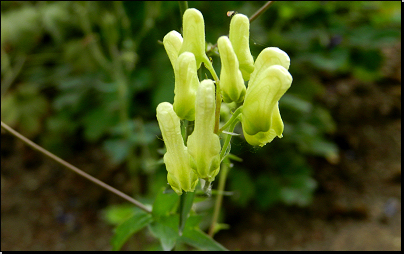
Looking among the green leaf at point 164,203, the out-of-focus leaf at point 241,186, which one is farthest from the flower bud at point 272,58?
the out-of-focus leaf at point 241,186

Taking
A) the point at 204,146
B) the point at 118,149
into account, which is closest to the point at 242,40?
the point at 204,146

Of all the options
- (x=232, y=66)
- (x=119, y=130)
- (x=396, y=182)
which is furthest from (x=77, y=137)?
(x=396, y=182)

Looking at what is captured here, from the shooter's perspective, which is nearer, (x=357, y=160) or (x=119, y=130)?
(x=119, y=130)

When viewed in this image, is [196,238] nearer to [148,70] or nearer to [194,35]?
[194,35]

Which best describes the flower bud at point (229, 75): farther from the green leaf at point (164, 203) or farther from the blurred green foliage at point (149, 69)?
the blurred green foliage at point (149, 69)

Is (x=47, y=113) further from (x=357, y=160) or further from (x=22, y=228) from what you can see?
(x=357, y=160)

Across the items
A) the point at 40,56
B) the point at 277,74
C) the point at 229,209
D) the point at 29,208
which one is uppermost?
the point at 40,56
